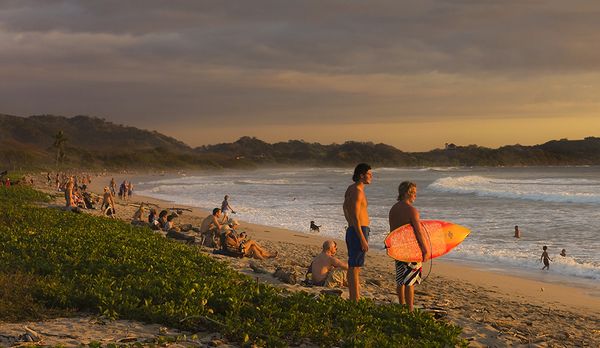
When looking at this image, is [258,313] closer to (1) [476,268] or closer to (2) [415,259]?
(2) [415,259]

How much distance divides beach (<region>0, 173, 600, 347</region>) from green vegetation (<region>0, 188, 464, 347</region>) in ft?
3.14

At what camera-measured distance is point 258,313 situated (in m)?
7.06

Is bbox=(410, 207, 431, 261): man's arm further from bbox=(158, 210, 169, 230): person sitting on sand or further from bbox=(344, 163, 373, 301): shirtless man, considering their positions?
bbox=(158, 210, 169, 230): person sitting on sand

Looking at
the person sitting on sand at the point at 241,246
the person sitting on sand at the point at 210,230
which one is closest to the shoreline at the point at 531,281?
the person sitting on sand at the point at 241,246

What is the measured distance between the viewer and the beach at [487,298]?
Answer: 334 inches

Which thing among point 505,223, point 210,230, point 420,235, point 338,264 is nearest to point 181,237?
point 210,230

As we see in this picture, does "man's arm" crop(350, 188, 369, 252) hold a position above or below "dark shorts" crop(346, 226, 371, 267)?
above

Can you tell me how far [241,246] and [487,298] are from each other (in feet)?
19.0

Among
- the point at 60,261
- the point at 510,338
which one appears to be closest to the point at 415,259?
the point at 510,338

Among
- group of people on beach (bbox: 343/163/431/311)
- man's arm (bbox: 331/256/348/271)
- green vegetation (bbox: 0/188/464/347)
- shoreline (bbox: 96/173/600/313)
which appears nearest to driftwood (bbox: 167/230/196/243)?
shoreline (bbox: 96/173/600/313)

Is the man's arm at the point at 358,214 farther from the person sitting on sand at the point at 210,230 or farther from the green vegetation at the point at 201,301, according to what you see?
the person sitting on sand at the point at 210,230

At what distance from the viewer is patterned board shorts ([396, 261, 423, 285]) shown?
786 centimetres

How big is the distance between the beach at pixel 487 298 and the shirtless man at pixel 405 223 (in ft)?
3.32

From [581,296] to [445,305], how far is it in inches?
192
